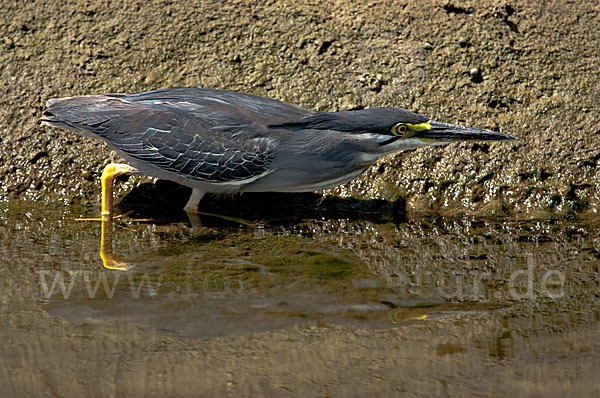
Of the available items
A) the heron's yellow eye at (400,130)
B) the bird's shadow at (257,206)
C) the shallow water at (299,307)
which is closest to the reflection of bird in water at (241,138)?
the heron's yellow eye at (400,130)

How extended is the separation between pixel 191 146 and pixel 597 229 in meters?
3.18

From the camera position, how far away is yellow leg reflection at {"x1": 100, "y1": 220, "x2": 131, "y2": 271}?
4.68m

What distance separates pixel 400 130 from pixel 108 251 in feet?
7.66

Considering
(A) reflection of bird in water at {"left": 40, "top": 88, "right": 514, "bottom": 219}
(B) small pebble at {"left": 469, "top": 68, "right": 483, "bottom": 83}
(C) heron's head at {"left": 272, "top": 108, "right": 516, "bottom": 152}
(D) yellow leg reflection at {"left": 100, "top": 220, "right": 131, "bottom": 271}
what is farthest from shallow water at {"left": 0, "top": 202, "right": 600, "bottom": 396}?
(B) small pebble at {"left": 469, "top": 68, "right": 483, "bottom": 83}

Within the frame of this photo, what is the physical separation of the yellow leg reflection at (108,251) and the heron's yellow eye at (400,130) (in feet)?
7.22

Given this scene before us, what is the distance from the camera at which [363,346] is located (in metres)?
3.66

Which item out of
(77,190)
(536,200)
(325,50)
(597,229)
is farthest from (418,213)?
(77,190)

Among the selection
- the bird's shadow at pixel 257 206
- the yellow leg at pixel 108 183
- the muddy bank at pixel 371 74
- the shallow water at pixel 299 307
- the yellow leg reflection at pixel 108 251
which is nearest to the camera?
the shallow water at pixel 299 307

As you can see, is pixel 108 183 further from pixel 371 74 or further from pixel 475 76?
pixel 475 76

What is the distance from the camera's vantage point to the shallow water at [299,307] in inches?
132

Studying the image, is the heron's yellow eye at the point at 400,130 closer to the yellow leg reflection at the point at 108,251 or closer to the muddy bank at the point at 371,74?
the muddy bank at the point at 371,74

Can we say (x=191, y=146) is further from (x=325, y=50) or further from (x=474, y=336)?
(x=474, y=336)

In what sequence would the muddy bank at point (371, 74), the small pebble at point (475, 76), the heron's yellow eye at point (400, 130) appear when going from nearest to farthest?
the heron's yellow eye at point (400, 130)
the muddy bank at point (371, 74)
the small pebble at point (475, 76)

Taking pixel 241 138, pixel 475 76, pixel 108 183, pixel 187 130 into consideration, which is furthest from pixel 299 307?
pixel 475 76
